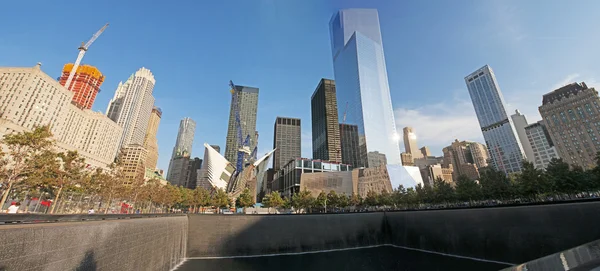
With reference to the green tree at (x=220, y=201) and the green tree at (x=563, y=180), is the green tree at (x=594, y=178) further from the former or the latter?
the green tree at (x=220, y=201)

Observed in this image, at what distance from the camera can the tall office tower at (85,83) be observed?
183875mm

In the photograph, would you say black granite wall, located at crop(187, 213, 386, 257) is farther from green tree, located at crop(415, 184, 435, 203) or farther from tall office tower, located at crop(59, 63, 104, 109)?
tall office tower, located at crop(59, 63, 104, 109)

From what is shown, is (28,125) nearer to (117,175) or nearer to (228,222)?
(117,175)

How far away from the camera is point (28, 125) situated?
319 ft

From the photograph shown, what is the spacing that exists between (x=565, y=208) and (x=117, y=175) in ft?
196

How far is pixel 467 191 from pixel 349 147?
141 metres

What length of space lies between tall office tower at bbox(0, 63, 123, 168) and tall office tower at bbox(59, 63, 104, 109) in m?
68.0

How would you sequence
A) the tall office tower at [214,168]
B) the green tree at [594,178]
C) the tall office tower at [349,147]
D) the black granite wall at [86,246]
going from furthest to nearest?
the tall office tower at [349,147]
the tall office tower at [214,168]
the green tree at [594,178]
the black granite wall at [86,246]

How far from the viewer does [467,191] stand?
51.0 m

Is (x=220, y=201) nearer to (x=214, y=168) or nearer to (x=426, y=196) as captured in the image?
(x=214, y=168)

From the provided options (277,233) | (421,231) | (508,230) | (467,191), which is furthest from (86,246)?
(467,191)

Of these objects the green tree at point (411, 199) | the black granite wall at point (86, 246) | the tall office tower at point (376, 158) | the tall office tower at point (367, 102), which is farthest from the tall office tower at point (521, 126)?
the black granite wall at point (86, 246)

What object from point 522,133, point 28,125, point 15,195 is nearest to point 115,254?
point 15,195

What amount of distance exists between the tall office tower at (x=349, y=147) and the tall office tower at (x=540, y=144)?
11136 centimetres
